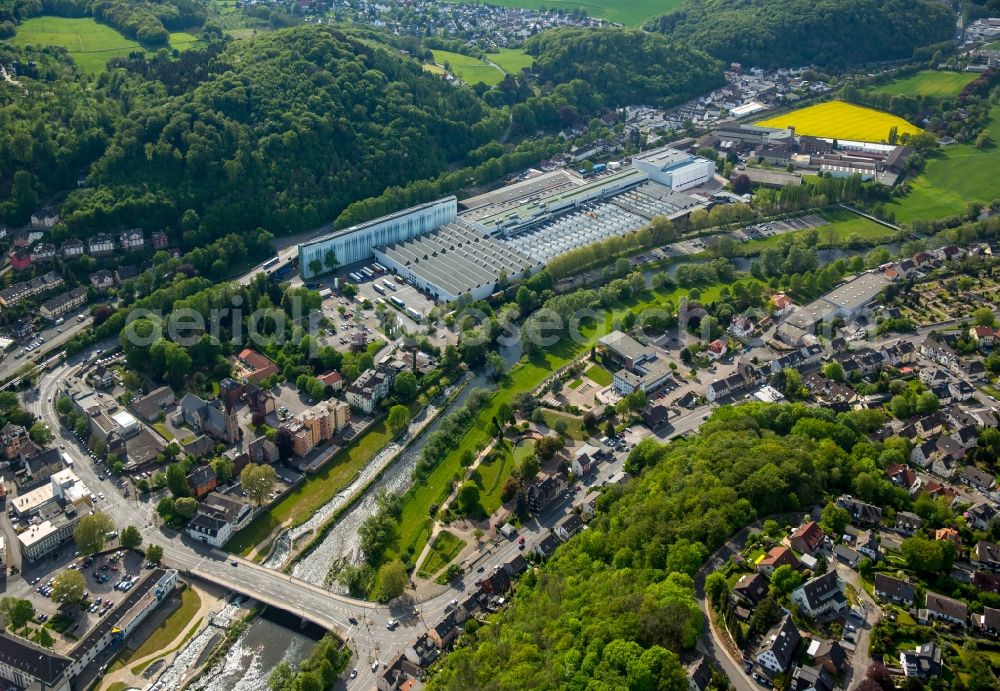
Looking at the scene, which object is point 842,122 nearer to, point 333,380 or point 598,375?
point 598,375

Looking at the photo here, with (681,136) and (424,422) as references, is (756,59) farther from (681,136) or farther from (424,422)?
(424,422)

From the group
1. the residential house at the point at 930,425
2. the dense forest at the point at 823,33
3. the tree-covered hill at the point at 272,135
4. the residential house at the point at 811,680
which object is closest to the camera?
the residential house at the point at 811,680

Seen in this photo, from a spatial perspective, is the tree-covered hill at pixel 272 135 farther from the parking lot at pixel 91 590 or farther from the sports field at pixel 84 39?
the parking lot at pixel 91 590

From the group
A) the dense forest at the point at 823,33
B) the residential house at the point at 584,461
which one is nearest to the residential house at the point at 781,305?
the residential house at the point at 584,461

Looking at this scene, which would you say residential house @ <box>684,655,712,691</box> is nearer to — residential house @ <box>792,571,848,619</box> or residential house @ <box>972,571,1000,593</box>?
residential house @ <box>792,571,848,619</box>

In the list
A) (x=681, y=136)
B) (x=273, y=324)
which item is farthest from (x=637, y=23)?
(x=273, y=324)
